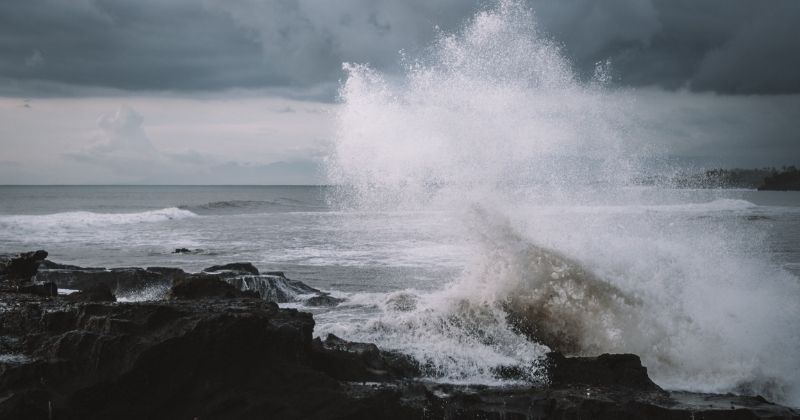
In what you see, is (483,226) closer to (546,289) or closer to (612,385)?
(546,289)

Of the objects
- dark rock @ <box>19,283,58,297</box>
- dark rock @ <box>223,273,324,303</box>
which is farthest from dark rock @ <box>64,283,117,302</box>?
dark rock @ <box>223,273,324,303</box>

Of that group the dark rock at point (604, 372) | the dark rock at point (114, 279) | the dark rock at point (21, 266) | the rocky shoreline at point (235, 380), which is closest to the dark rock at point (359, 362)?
the rocky shoreline at point (235, 380)

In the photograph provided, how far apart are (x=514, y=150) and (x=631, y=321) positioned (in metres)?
6.43

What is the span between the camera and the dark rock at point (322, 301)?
14882 millimetres

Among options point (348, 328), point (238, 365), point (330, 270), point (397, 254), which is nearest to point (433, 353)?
point (348, 328)

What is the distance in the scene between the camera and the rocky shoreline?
6562mm

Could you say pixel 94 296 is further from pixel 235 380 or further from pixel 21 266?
pixel 21 266

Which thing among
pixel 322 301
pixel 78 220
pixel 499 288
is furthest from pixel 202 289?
pixel 78 220

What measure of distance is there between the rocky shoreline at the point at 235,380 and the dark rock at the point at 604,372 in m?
0.02

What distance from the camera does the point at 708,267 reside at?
1419 centimetres

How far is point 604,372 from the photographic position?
8305 millimetres

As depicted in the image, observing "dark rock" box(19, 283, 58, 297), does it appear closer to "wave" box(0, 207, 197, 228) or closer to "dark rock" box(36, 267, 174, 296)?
"dark rock" box(36, 267, 174, 296)

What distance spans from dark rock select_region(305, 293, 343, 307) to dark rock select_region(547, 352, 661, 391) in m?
7.21

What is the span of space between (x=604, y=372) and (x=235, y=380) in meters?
4.52
